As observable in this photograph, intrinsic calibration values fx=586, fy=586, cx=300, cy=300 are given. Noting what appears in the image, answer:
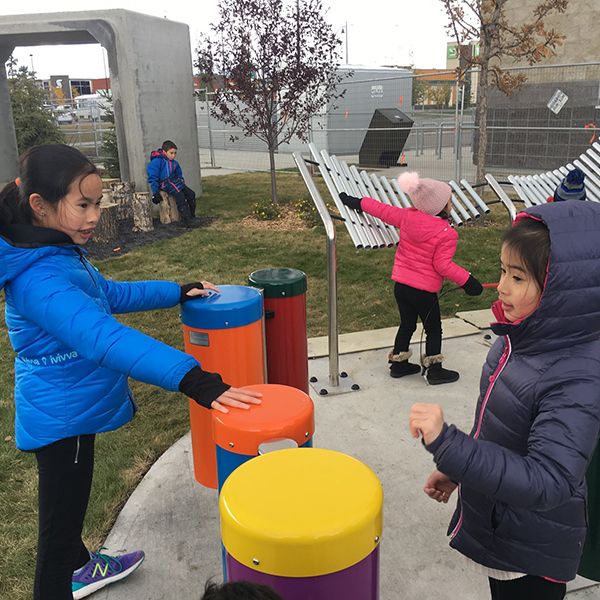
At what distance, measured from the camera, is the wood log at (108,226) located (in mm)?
9445

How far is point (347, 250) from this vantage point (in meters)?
8.66

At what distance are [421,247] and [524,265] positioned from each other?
270 cm

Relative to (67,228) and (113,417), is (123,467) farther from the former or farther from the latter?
(67,228)

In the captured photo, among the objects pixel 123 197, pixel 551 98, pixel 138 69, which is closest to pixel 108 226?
pixel 123 197

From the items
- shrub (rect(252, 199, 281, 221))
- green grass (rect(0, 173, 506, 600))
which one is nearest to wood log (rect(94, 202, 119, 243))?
green grass (rect(0, 173, 506, 600))

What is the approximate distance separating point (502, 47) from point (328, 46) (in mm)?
3553

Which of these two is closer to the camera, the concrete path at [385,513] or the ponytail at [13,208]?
the ponytail at [13,208]

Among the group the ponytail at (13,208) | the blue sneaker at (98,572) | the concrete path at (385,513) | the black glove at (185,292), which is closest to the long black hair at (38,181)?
the ponytail at (13,208)

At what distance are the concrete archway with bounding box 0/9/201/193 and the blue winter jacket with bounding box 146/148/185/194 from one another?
2.77 feet

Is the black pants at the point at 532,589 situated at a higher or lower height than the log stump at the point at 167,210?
higher

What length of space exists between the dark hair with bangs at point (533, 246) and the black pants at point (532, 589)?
0.87m

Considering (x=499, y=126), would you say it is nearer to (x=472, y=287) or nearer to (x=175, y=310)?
(x=175, y=310)

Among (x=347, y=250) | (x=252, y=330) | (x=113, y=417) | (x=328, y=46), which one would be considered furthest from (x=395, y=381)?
(x=328, y=46)

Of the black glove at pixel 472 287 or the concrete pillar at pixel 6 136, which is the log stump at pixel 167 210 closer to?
the concrete pillar at pixel 6 136
